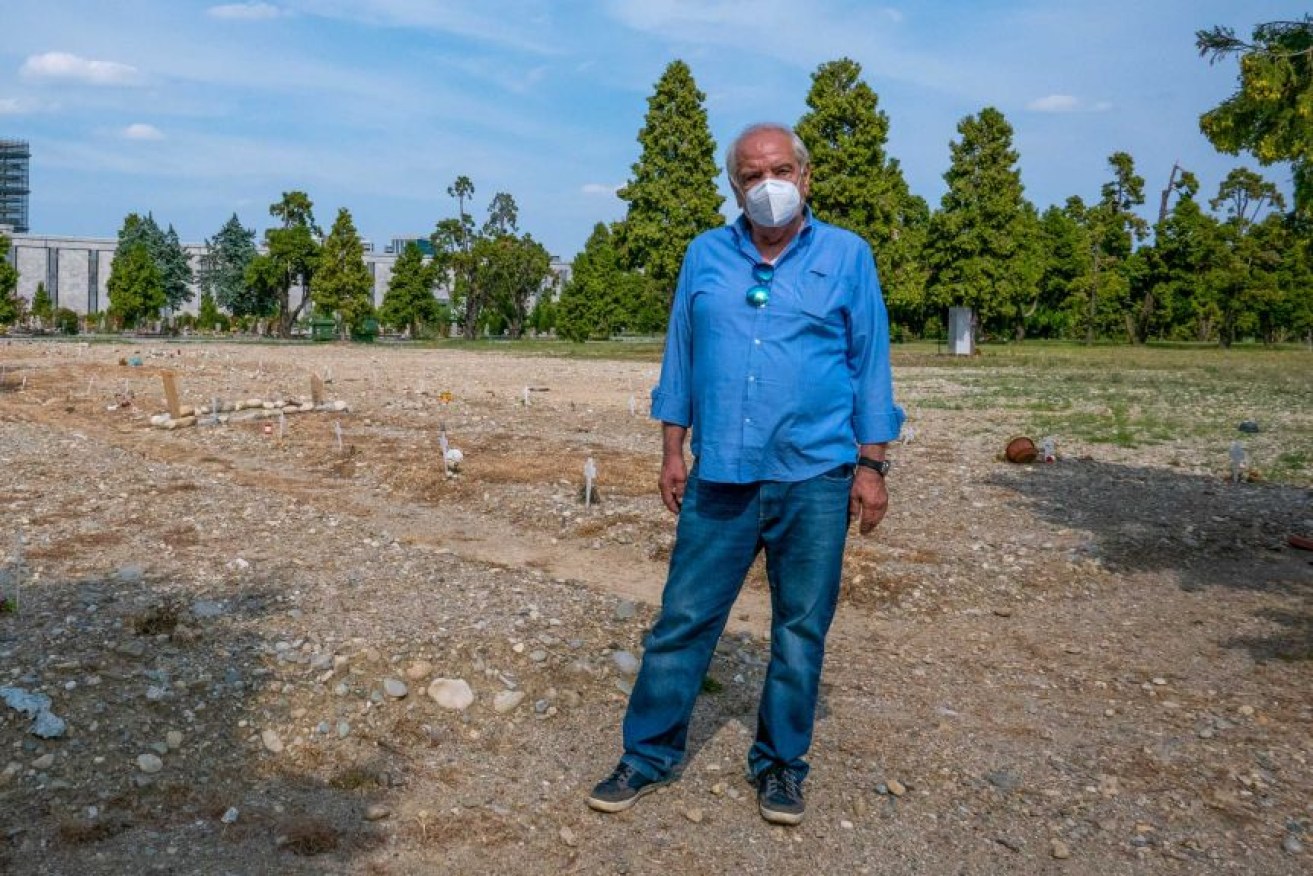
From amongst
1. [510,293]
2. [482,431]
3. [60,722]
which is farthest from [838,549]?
[510,293]

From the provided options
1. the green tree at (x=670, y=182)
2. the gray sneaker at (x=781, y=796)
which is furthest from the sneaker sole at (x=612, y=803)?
the green tree at (x=670, y=182)

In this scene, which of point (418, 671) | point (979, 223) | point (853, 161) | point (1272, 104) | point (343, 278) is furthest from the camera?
point (343, 278)

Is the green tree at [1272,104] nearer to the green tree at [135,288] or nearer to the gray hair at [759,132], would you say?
the gray hair at [759,132]

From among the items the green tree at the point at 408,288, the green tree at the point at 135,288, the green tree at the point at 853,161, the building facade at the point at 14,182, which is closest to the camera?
the green tree at the point at 853,161

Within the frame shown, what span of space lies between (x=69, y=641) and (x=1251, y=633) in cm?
619

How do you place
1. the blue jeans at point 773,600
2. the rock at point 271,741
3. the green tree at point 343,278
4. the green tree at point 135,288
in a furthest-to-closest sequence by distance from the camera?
the green tree at point 135,288
the green tree at point 343,278
the rock at point 271,741
the blue jeans at point 773,600

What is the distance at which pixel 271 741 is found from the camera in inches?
170

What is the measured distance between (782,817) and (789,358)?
4.97 ft

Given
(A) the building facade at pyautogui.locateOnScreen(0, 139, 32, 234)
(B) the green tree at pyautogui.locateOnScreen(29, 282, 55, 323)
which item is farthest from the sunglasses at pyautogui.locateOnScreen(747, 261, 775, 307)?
(A) the building facade at pyautogui.locateOnScreen(0, 139, 32, 234)

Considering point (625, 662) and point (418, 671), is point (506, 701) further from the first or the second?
point (625, 662)

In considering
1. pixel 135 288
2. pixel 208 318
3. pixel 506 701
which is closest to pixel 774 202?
pixel 506 701

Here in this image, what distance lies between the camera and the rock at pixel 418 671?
4980mm

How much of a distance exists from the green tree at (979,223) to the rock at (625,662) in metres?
46.4

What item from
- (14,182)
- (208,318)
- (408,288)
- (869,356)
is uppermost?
(14,182)
